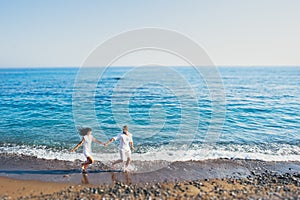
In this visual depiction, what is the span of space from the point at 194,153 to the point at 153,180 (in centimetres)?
454

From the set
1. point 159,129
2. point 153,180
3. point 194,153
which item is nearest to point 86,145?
point 153,180

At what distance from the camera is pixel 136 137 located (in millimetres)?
16219

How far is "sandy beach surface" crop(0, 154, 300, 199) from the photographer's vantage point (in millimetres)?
7840

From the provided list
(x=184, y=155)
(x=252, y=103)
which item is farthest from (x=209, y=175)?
(x=252, y=103)

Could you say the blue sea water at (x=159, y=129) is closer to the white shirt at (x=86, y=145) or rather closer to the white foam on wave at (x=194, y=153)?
the white foam on wave at (x=194, y=153)

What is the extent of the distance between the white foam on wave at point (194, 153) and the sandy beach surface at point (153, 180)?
2.19ft

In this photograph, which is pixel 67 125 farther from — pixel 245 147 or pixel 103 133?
pixel 245 147

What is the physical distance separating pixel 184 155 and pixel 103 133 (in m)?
7.78

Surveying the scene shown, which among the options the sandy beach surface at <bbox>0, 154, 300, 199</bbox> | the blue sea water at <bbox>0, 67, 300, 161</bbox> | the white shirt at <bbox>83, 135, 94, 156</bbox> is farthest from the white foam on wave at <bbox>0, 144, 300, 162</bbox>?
the white shirt at <bbox>83, 135, 94, 156</bbox>

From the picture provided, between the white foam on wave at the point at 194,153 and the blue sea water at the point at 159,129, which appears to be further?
the blue sea water at the point at 159,129

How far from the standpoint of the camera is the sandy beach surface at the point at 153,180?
7840 mm

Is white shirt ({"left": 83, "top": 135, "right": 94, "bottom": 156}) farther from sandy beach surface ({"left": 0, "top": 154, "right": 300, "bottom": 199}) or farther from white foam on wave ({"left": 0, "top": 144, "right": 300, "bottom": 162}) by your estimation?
white foam on wave ({"left": 0, "top": 144, "right": 300, "bottom": 162})

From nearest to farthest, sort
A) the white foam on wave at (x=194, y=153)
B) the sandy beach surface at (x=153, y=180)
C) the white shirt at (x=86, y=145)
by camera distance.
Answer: the sandy beach surface at (x=153, y=180)
the white shirt at (x=86, y=145)
the white foam on wave at (x=194, y=153)

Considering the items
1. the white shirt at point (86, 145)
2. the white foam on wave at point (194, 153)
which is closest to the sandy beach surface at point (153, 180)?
the white foam on wave at point (194, 153)
